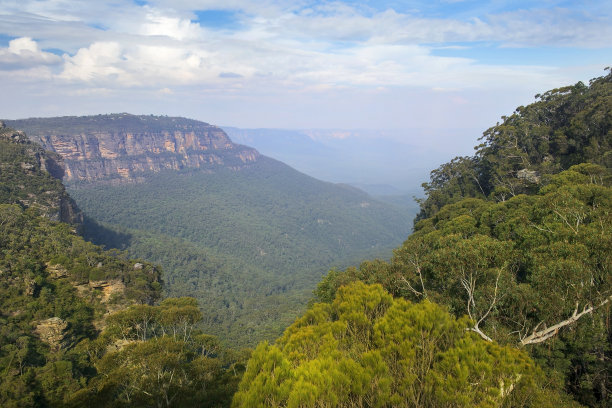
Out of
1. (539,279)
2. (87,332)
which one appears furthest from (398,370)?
(87,332)

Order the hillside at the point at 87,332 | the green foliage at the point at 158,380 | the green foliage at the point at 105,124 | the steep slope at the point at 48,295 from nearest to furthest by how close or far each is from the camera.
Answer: the green foliage at the point at 158,380 < the hillside at the point at 87,332 < the steep slope at the point at 48,295 < the green foliage at the point at 105,124

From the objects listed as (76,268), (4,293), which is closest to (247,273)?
(76,268)

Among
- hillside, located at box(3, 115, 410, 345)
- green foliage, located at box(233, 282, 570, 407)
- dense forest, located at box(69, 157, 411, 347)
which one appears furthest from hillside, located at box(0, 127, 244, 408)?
hillside, located at box(3, 115, 410, 345)

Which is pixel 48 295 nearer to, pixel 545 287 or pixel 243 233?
pixel 545 287

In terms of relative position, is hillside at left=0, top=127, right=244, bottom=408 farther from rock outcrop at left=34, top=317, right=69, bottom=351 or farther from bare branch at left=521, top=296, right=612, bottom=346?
bare branch at left=521, top=296, right=612, bottom=346

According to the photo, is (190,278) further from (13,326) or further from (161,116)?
(161,116)

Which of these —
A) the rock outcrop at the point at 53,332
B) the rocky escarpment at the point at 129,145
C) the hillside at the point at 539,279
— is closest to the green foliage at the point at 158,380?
the hillside at the point at 539,279

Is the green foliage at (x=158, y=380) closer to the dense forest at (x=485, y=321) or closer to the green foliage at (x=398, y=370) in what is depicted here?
the dense forest at (x=485, y=321)
